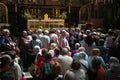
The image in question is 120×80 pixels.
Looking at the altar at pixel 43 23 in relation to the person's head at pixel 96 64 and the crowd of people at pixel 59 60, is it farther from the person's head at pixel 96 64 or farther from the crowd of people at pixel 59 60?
the person's head at pixel 96 64

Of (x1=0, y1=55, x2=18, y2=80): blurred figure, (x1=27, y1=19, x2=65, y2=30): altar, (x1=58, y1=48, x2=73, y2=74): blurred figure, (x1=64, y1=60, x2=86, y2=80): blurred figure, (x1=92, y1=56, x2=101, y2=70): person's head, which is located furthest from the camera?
(x1=27, y1=19, x2=65, y2=30): altar

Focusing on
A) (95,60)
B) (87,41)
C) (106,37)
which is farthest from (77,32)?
(95,60)

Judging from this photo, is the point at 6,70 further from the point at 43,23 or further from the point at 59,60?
the point at 43,23

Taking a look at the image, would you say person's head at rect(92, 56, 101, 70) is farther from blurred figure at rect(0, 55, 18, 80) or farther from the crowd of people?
blurred figure at rect(0, 55, 18, 80)

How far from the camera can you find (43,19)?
75.7 ft

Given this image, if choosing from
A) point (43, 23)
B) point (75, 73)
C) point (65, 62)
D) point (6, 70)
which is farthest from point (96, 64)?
point (43, 23)

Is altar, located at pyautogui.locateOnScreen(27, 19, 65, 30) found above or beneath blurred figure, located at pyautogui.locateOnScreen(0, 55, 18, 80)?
beneath

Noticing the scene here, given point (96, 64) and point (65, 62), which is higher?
point (96, 64)

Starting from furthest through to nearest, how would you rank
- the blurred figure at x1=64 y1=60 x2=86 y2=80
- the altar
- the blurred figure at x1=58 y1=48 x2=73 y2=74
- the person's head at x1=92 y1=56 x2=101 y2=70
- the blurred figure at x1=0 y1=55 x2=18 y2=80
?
the altar → the blurred figure at x1=58 y1=48 x2=73 y2=74 → the person's head at x1=92 y1=56 x2=101 y2=70 → the blurred figure at x1=64 y1=60 x2=86 y2=80 → the blurred figure at x1=0 y1=55 x2=18 y2=80

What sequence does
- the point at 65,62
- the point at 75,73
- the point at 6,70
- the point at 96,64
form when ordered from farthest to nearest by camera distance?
the point at 65,62, the point at 96,64, the point at 75,73, the point at 6,70

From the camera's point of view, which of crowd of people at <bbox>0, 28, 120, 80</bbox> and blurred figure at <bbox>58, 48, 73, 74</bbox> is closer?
crowd of people at <bbox>0, 28, 120, 80</bbox>

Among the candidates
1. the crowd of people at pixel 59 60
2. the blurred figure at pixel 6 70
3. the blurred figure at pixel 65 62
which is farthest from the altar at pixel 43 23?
the blurred figure at pixel 6 70

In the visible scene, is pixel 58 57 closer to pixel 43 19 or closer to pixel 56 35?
pixel 56 35

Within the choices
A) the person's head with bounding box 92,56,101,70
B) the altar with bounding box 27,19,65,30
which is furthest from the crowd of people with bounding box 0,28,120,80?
the altar with bounding box 27,19,65,30
